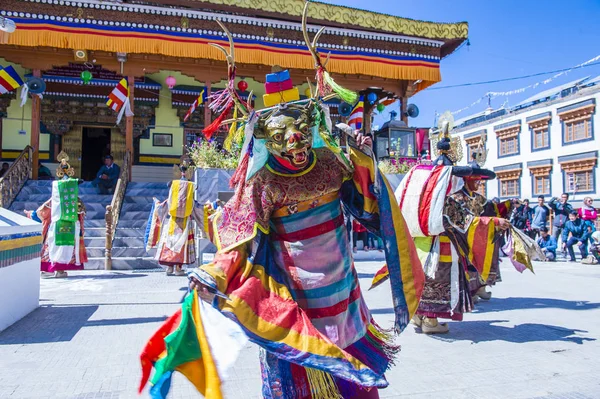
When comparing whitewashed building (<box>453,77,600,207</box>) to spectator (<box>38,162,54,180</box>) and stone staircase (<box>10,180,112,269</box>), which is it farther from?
spectator (<box>38,162,54,180</box>)

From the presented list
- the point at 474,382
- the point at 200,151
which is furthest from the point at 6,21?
the point at 474,382

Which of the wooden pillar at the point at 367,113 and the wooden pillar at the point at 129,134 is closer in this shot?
the wooden pillar at the point at 129,134

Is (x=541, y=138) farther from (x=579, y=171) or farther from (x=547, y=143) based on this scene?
(x=579, y=171)

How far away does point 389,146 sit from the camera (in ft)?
47.5

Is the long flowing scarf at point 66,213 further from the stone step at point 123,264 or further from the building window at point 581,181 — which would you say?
the building window at point 581,181

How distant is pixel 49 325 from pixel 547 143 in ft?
90.5

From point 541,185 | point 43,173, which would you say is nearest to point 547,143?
point 541,185

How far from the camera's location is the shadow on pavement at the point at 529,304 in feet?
20.2

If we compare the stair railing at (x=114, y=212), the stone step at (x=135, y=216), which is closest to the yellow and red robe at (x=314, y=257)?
the stair railing at (x=114, y=212)

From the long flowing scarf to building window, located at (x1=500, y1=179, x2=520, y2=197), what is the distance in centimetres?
2720

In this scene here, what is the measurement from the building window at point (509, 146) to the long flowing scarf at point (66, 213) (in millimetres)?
27176

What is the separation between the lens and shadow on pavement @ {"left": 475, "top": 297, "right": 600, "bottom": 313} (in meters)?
6.17

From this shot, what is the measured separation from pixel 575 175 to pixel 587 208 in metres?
13.2

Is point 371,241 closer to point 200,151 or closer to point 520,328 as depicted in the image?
point 200,151
